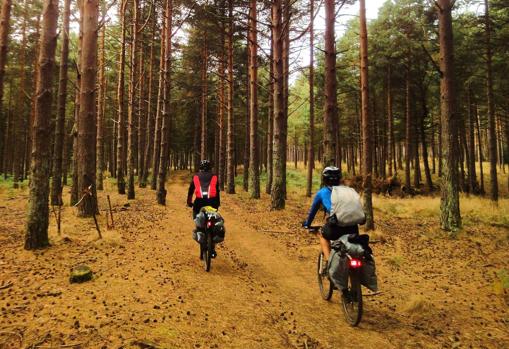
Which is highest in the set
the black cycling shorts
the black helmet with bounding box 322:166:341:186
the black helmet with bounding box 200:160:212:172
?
the black helmet with bounding box 200:160:212:172

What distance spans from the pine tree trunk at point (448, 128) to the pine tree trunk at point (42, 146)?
39.1 feet

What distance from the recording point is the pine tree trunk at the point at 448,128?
36.1ft

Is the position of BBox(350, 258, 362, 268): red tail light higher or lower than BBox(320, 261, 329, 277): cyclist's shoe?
higher

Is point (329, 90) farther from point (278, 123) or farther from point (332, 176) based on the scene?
point (332, 176)

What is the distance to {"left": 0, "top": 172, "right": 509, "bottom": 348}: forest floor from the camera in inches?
171

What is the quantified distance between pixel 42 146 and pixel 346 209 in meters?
Answer: 6.79

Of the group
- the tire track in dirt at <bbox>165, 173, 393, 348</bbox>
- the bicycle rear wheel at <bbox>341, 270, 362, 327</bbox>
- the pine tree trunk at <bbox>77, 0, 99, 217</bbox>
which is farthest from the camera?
the pine tree trunk at <bbox>77, 0, 99, 217</bbox>

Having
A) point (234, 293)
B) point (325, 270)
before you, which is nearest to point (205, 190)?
point (234, 293)

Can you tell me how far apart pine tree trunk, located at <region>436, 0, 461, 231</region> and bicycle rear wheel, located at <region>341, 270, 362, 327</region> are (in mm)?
7723

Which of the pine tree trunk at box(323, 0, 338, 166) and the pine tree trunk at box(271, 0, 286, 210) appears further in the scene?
the pine tree trunk at box(271, 0, 286, 210)

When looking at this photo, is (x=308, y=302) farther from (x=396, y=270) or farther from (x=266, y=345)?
(x=396, y=270)

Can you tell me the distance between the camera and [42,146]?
7.28m

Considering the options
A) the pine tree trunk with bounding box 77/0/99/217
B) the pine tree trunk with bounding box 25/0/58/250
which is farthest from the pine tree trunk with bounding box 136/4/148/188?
the pine tree trunk with bounding box 25/0/58/250

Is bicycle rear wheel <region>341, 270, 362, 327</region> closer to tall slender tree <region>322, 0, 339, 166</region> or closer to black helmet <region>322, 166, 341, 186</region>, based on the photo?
black helmet <region>322, 166, 341, 186</region>
